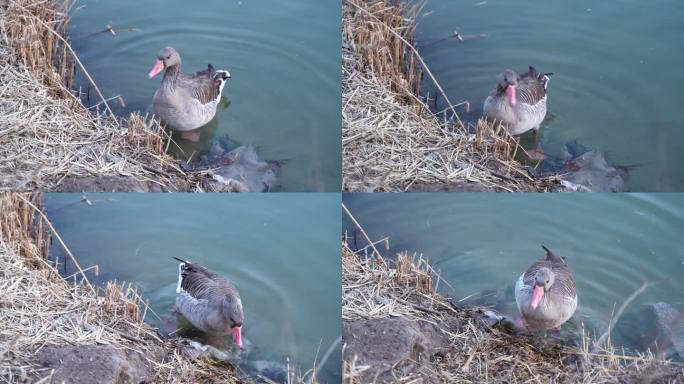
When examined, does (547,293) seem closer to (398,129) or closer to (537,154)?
(537,154)

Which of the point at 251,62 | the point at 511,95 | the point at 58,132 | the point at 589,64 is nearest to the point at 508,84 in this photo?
the point at 511,95

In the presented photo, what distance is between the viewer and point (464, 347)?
6.68 m

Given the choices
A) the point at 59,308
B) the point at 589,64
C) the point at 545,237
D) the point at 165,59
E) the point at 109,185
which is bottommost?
the point at 59,308

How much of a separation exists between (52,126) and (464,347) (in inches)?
122

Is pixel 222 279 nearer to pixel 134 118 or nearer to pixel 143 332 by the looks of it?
pixel 143 332

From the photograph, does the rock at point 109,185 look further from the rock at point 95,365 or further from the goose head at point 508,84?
the goose head at point 508,84

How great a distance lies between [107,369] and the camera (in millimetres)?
6223

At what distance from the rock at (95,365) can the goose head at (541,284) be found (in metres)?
2.48

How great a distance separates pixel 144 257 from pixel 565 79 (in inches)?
122

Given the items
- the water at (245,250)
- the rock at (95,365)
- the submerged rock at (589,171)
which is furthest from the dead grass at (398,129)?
the rock at (95,365)

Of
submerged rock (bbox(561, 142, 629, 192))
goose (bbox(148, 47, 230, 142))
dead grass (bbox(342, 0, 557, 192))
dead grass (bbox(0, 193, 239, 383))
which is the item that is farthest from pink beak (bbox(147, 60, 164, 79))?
submerged rock (bbox(561, 142, 629, 192))

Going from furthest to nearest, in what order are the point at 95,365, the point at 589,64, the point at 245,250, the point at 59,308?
the point at 589,64 < the point at 245,250 < the point at 59,308 < the point at 95,365

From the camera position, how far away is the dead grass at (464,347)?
6.57 meters

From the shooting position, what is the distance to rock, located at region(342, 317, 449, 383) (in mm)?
6512
